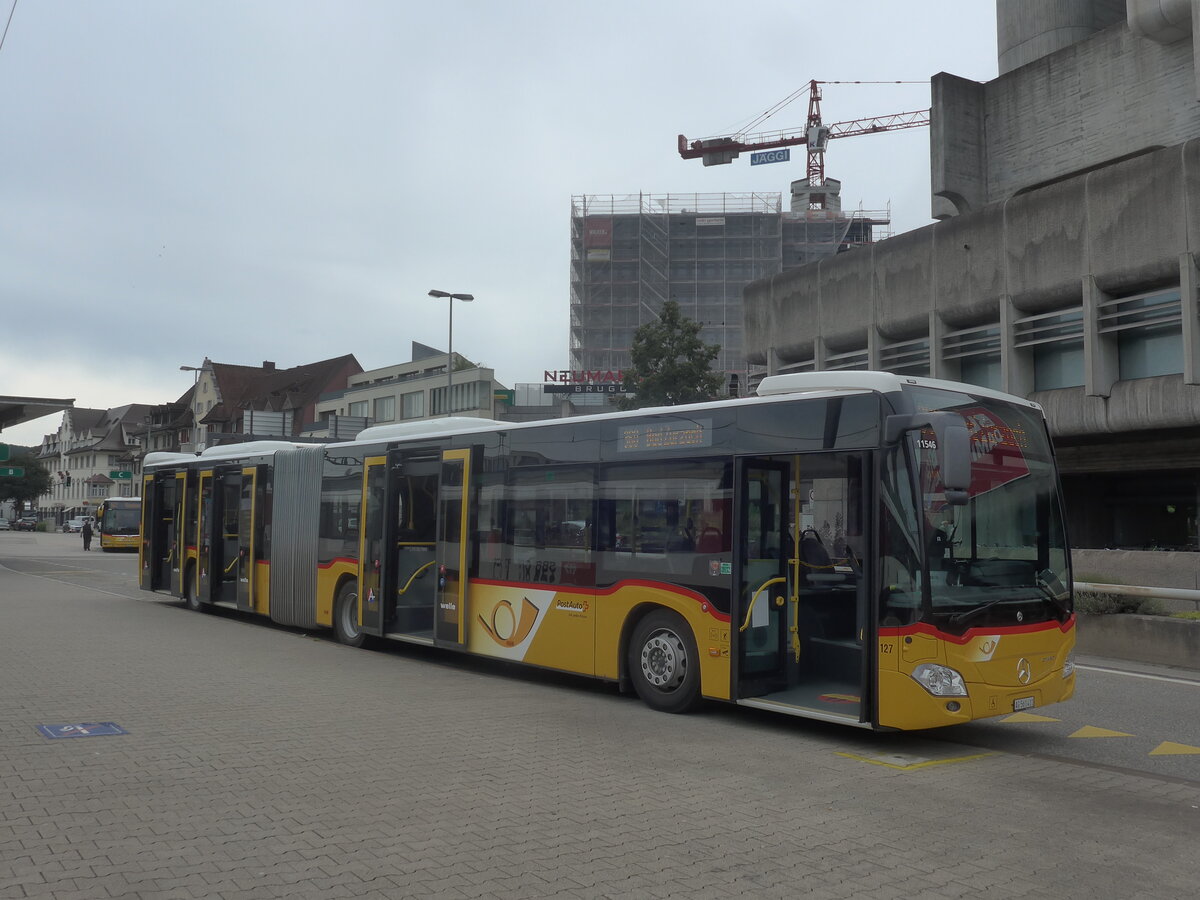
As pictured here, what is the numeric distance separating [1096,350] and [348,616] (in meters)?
19.9

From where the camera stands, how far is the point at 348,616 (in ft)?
50.0

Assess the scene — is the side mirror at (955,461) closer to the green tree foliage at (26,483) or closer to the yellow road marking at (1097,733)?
the yellow road marking at (1097,733)

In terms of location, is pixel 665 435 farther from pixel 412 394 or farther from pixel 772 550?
pixel 412 394

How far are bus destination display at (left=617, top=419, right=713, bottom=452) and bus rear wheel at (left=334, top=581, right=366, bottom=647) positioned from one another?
5.94 meters

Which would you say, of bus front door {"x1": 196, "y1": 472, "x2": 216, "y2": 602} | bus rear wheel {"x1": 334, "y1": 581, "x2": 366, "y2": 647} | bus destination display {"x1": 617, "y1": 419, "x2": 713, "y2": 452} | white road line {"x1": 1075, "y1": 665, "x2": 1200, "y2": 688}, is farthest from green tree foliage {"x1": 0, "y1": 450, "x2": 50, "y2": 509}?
white road line {"x1": 1075, "y1": 665, "x2": 1200, "y2": 688}

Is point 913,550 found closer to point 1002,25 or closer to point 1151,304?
point 1151,304

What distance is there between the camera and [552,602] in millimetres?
11219

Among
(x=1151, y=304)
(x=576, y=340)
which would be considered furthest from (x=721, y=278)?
(x=1151, y=304)

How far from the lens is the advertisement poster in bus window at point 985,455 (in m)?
8.16

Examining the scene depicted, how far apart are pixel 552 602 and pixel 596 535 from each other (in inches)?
38.8

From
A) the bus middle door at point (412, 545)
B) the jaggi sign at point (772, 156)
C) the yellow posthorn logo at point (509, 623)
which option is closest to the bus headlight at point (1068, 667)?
the yellow posthorn logo at point (509, 623)

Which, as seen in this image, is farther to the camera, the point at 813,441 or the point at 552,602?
the point at 552,602

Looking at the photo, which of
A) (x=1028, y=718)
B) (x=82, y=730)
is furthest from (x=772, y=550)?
(x=82, y=730)

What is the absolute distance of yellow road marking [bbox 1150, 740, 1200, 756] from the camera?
8.45 m
